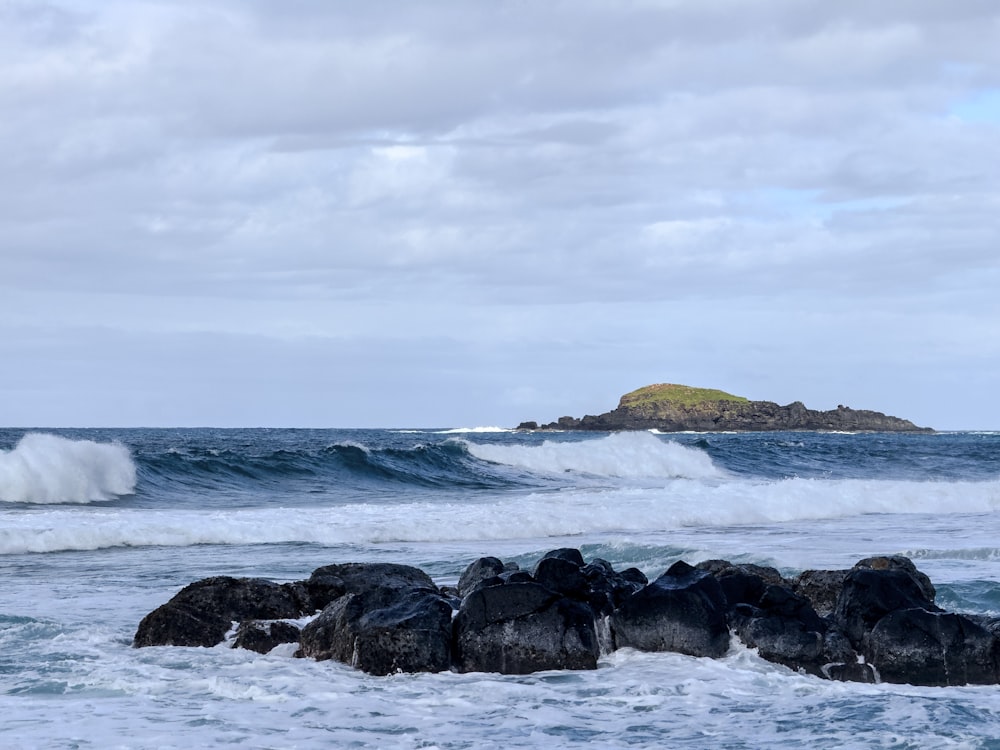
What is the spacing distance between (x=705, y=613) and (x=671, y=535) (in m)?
10.6

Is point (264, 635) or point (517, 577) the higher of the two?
point (517, 577)

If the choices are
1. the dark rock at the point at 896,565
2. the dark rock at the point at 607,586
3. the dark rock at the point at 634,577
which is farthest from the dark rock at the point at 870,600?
the dark rock at the point at 634,577

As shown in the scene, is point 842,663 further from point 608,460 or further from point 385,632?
point 608,460

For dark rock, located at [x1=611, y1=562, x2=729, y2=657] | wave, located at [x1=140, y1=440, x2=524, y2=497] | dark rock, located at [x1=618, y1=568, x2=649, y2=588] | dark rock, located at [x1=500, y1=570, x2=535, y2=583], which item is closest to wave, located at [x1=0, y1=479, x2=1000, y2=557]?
wave, located at [x1=140, y1=440, x2=524, y2=497]

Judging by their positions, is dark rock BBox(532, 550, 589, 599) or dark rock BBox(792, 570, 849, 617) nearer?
dark rock BBox(532, 550, 589, 599)

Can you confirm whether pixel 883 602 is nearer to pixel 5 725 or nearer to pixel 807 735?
pixel 807 735

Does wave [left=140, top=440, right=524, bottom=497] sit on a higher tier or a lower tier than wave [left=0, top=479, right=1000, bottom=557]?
higher

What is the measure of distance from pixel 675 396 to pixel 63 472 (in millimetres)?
134669

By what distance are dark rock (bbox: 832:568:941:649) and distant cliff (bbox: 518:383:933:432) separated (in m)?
136

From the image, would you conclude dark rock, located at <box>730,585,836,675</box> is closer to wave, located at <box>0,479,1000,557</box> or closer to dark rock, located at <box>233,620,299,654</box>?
dark rock, located at <box>233,620,299,654</box>

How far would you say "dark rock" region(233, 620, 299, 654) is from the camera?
402 inches

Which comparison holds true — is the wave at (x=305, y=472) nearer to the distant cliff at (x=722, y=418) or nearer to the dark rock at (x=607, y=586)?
the dark rock at (x=607, y=586)

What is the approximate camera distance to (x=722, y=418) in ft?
485

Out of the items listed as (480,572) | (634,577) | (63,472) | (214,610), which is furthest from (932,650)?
(63,472)
